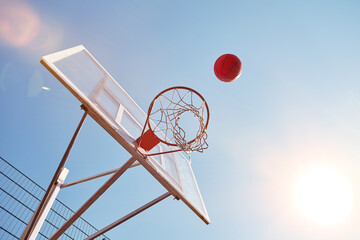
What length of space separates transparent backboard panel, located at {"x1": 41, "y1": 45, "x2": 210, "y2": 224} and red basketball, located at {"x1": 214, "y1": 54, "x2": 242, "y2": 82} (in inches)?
60.8

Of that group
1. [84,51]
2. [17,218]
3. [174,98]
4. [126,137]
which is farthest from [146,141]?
[17,218]

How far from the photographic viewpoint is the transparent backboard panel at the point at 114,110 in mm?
3549

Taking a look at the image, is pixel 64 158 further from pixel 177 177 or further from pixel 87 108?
pixel 177 177

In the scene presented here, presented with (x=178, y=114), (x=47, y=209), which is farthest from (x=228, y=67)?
(x=47, y=209)

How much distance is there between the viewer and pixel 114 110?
4238 mm

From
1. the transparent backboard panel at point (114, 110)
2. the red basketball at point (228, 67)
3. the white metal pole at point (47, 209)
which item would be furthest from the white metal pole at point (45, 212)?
the red basketball at point (228, 67)

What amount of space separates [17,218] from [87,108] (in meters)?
5.20

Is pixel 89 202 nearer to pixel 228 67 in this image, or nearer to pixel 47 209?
pixel 47 209

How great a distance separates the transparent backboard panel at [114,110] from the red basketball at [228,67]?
1544 mm

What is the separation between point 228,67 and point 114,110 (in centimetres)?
182

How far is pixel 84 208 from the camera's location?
358 cm

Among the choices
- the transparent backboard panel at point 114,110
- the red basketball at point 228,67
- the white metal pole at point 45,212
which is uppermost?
the red basketball at point 228,67

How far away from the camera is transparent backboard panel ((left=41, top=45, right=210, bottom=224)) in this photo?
355 cm

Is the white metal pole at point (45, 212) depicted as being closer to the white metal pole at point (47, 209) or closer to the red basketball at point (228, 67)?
the white metal pole at point (47, 209)
